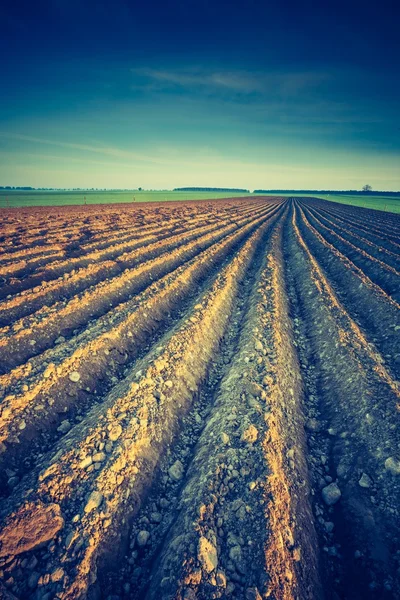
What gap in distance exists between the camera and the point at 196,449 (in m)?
4.39

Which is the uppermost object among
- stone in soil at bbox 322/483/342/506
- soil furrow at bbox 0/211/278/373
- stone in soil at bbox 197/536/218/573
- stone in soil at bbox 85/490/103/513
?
soil furrow at bbox 0/211/278/373

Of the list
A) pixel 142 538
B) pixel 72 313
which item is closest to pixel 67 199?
pixel 72 313

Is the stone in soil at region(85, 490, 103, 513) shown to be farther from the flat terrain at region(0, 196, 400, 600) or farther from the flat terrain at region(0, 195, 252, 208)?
the flat terrain at region(0, 195, 252, 208)

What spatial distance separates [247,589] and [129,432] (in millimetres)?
2369

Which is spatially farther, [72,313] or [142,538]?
[72,313]

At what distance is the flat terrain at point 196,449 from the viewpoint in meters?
2.90

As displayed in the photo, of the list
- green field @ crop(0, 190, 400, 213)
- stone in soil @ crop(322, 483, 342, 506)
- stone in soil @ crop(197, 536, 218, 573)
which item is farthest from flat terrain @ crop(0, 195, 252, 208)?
stone in soil @ crop(322, 483, 342, 506)

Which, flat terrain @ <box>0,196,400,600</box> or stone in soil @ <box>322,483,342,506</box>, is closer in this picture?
flat terrain @ <box>0,196,400,600</box>

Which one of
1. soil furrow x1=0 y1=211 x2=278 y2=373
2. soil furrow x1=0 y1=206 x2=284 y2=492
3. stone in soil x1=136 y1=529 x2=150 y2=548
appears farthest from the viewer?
soil furrow x1=0 y1=211 x2=278 y2=373

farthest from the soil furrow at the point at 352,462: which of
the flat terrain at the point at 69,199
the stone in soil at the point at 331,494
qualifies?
the flat terrain at the point at 69,199

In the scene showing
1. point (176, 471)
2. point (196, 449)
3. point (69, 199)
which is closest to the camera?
point (176, 471)

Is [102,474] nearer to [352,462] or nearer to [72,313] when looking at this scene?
[352,462]

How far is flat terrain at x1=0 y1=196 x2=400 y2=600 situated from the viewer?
9.53 feet

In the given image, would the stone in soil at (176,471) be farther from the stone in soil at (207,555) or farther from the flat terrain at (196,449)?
the stone in soil at (207,555)
